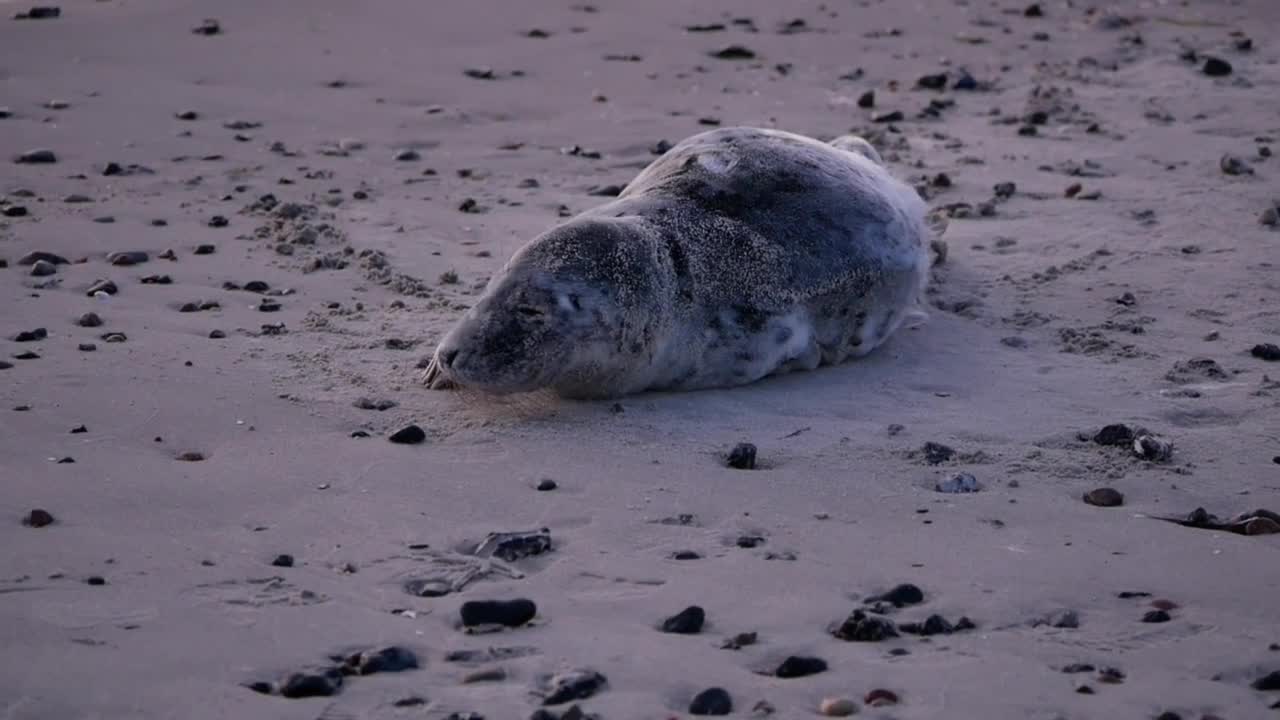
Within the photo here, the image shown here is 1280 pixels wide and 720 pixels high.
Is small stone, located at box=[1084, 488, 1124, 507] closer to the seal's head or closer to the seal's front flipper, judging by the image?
the seal's head

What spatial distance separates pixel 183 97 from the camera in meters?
8.59

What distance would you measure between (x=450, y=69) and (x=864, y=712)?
6.79 metres

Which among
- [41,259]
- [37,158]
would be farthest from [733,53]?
[41,259]

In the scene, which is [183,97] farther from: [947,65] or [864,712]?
[864,712]

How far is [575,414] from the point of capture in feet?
16.2

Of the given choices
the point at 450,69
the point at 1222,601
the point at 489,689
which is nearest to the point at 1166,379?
the point at 1222,601

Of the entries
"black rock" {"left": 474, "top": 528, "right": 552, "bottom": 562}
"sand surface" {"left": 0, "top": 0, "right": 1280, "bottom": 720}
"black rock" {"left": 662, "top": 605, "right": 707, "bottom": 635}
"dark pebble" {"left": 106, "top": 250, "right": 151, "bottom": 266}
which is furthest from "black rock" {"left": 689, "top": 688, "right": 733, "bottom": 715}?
"dark pebble" {"left": 106, "top": 250, "right": 151, "bottom": 266}

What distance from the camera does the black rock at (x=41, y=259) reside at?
6.10m

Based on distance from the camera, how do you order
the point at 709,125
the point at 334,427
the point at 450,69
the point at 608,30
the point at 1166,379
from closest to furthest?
the point at 334,427, the point at 1166,379, the point at 709,125, the point at 450,69, the point at 608,30

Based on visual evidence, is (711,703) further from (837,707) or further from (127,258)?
(127,258)

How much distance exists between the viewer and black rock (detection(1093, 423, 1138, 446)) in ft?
15.3

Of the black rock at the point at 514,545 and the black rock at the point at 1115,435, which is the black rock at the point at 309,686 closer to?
the black rock at the point at 514,545

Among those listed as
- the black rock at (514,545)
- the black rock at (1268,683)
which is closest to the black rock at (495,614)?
the black rock at (514,545)

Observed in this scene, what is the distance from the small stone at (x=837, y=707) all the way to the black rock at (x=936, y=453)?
147cm
